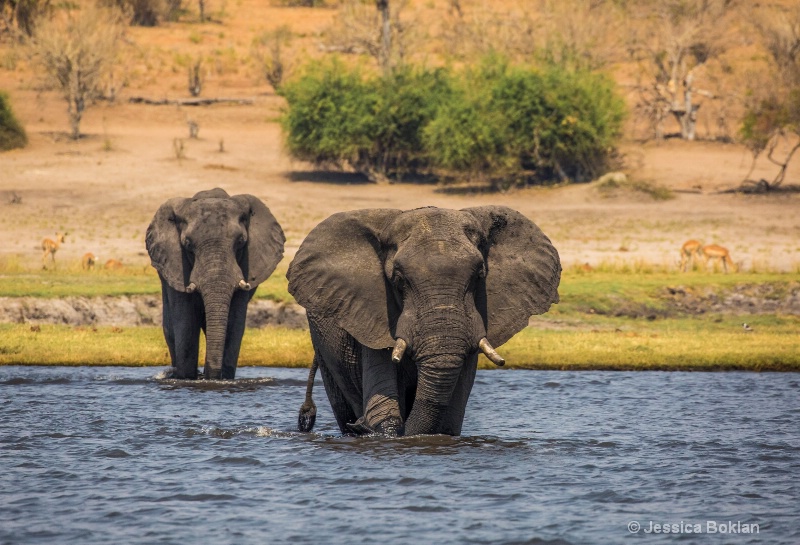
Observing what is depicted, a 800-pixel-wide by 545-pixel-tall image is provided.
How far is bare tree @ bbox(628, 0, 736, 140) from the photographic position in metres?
50.0

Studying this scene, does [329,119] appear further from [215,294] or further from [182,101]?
[215,294]

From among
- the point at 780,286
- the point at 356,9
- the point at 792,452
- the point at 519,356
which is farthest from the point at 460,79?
the point at 792,452

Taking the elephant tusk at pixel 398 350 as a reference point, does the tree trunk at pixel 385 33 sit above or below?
above

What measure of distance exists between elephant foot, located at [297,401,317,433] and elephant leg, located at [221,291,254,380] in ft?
12.6

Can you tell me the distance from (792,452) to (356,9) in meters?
44.1

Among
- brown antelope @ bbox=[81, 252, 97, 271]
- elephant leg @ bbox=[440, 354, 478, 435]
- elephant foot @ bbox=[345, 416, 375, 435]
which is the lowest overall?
brown antelope @ bbox=[81, 252, 97, 271]

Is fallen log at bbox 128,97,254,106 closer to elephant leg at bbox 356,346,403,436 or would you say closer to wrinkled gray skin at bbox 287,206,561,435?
wrinkled gray skin at bbox 287,206,561,435

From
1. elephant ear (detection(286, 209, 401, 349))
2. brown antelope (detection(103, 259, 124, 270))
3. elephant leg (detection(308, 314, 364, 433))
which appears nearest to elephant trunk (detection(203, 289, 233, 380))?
elephant leg (detection(308, 314, 364, 433))

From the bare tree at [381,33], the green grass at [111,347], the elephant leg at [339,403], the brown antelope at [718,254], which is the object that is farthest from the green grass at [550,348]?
the bare tree at [381,33]

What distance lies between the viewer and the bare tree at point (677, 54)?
50000 mm

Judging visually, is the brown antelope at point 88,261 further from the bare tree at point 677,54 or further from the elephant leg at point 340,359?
the bare tree at point 677,54

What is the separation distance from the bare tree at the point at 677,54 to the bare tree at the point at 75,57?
2065cm

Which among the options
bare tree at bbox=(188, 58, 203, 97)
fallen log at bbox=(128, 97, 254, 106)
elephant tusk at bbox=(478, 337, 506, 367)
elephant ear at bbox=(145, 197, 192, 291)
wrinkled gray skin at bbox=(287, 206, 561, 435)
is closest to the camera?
elephant tusk at bbox=(478, 337, 506, 367)

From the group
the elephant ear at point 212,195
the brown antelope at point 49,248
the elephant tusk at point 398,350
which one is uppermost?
the elephant ear at point 212,195
